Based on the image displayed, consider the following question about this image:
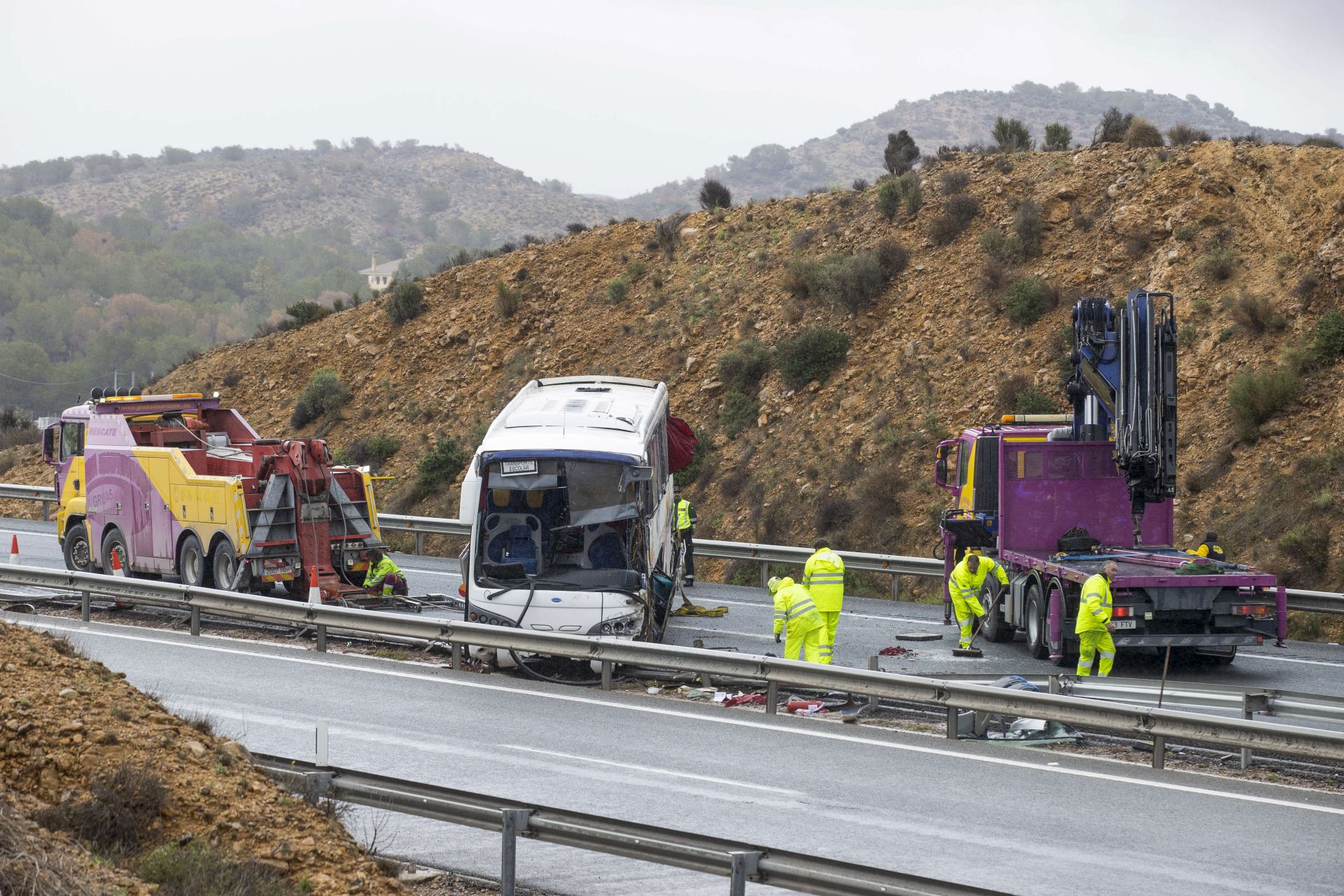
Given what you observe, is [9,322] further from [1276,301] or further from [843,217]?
[1276,301]

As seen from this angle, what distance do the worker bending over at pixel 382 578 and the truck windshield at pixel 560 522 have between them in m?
3.69

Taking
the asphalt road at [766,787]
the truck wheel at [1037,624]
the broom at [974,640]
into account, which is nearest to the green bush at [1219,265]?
the broom at [974,640]

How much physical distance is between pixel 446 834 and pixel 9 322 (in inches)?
4283

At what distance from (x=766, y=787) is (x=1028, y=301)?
A: 68.0 feet

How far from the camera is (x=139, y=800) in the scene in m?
7.15

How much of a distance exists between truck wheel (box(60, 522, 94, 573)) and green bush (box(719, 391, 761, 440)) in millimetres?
13497

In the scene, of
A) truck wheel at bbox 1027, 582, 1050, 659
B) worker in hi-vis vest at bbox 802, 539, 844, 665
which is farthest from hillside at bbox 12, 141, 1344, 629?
worker in hi-vis vest at bbox 802, 539, 844, 665

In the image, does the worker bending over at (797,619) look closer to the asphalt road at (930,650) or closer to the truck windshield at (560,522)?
the asphalt road at (930,650)

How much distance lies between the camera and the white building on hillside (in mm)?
128125

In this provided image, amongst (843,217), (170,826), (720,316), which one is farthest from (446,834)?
(843,217)

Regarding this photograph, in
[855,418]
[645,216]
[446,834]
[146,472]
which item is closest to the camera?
[446,834]

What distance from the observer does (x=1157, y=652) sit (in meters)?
17.1

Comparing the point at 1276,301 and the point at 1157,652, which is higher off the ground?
the point at 1276,301

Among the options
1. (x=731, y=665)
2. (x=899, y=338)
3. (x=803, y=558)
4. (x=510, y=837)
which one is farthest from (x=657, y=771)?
(x=899, y=338)
